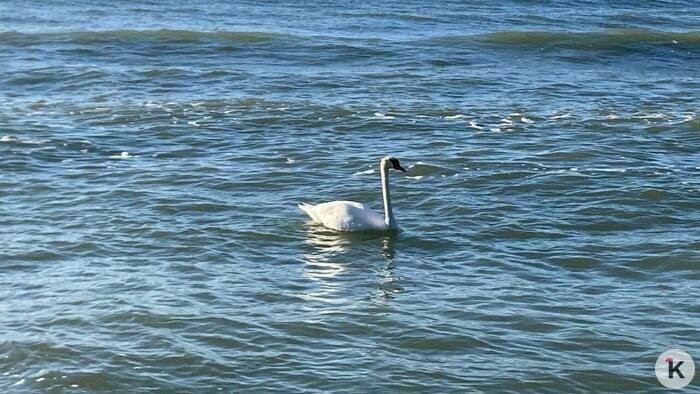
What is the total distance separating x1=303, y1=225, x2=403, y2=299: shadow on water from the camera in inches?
529

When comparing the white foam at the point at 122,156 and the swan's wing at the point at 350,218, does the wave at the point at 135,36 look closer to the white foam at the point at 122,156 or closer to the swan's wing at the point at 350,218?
the white foam at the point at 122,156

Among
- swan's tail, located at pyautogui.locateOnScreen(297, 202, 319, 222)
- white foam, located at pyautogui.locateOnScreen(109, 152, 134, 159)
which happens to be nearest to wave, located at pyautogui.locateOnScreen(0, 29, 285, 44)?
white foam, located at pyautogui.locateOnScreen(109, 152, 134, 159)

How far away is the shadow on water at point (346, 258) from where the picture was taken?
13.4 m

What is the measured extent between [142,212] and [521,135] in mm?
6667

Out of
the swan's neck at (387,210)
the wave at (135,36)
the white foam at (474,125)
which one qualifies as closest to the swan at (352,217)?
the swan's neck at (387,210)

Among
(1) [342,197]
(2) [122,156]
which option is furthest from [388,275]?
(2) [122,156]

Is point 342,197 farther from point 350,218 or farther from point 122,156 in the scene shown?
point 122,156

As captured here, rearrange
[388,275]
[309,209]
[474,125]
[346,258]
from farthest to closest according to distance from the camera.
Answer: [474,125]
[309,209]
[346,258]
[388,275]

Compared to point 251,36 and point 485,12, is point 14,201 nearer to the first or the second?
point 251,36

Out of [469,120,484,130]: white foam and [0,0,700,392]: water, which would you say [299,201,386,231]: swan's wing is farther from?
[469,120,484,130]: white foam

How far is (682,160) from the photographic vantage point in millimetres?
18734

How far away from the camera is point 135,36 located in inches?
1151

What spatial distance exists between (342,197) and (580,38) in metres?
14.0

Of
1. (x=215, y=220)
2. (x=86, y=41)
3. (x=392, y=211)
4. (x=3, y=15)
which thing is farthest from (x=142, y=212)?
(x=3, y=15)
